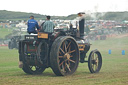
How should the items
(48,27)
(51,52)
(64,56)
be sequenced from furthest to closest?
1. (48,27)
2. (64,56)
3. (51,52)

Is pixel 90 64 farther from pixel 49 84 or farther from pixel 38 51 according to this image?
pixel 49 84

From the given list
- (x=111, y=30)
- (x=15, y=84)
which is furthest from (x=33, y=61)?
(x=111, y=30)

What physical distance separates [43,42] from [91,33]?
53.3 metres

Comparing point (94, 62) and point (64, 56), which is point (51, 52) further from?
point (94, 62)

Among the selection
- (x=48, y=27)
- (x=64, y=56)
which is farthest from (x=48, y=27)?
(x=64, y=56)

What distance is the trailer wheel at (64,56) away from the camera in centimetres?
1186

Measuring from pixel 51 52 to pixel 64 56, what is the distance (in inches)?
30.6

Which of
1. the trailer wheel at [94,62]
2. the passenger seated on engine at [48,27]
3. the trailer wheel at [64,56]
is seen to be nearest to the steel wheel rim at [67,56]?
the trailer wheel at [64,56]

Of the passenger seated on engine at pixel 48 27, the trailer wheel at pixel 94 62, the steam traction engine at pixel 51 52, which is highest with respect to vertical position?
the passenger seated on engine at pixel 48 27

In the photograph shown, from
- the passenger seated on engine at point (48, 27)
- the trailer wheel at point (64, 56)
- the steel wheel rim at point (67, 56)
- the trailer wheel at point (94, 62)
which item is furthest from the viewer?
the trailer wheel at point (94, 62)

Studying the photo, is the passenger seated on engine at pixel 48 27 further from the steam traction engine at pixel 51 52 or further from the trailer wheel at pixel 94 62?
the trailer wheel at pixel 94 62

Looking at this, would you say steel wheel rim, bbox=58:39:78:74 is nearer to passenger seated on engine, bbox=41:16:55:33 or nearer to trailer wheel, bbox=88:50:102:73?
passenger seated on engine, bbox=41:16:55:33

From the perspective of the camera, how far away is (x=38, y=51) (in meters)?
12.1

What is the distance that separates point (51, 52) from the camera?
39.1ft
